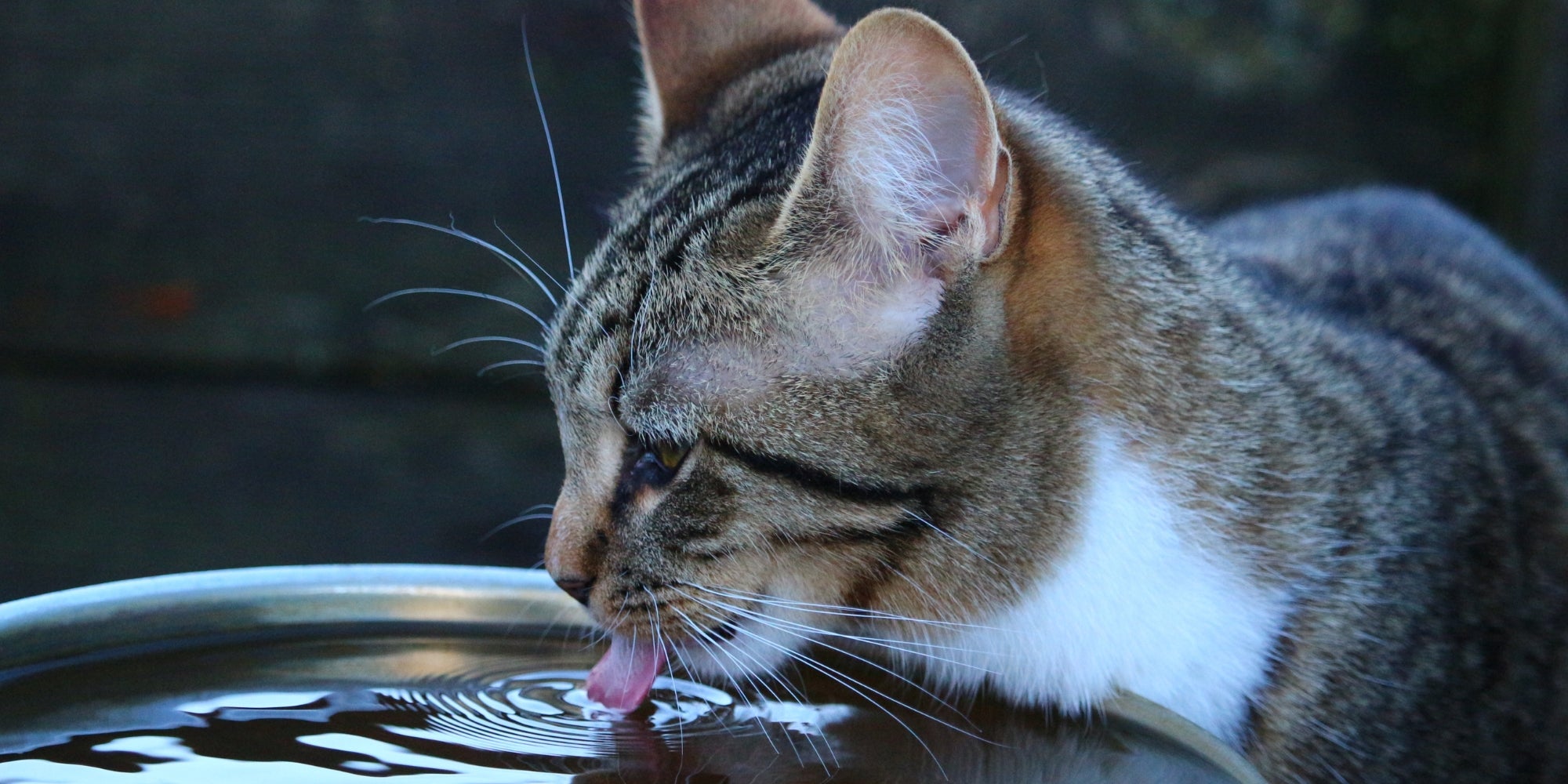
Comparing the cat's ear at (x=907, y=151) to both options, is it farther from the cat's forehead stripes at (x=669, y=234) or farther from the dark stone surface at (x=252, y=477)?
the dark stone surface at (x=252, y=477)

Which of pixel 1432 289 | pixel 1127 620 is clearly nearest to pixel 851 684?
pixel 1127 620

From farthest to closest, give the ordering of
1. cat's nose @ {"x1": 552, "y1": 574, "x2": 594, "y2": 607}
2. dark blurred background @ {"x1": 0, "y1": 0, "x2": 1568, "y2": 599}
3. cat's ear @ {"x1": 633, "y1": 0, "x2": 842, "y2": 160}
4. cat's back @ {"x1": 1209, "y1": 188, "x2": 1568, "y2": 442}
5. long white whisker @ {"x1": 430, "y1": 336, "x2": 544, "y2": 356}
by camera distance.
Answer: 1. dark blurred background @ {"x1": 0, "y1": 0, "x2": 1568, "y2": 599}
2. cat's back @ {"x1": 1209, "y1": 188, "x2": 1568, "y2": 442}
3. cat's ear @ {"x1": 633, "y1": 0, "x2": 842, "y2": 160}
4. long white whisker @ {"x1": 430, "y1": 336, "x2": 544, "y2": 356}
5. cat's nose @ {"x1": 552, "y1": 574, "x2": 594, "y2": 607}

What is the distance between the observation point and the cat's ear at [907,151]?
1119 mm

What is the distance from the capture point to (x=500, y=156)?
9.58ft

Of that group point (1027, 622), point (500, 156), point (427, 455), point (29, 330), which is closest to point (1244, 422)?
point (1027, 622)

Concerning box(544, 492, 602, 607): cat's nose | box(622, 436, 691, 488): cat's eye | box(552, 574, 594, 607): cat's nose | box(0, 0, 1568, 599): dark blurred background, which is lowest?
box(552, 574, 594, 607): cat's nose

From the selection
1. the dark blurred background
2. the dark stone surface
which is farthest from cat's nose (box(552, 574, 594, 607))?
the dark stone surface

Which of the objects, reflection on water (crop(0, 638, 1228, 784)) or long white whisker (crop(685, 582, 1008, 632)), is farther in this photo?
long white whisker (crop(685, 582, 1008, 632))

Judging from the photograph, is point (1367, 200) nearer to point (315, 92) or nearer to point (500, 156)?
point (500, 156)

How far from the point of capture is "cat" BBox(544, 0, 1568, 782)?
1.23 m

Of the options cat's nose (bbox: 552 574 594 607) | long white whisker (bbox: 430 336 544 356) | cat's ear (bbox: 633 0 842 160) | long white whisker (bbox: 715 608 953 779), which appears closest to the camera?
long white whisker (bbox: 715 608 953 779)

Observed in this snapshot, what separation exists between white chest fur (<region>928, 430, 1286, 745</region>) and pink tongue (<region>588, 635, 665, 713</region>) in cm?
30

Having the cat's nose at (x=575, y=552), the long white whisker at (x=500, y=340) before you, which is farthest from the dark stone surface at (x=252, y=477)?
the cat's nose at (x=575, y=552)

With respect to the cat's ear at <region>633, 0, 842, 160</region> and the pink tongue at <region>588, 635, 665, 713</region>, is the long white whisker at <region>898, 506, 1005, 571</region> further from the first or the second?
the cat's ear at <region>633, 0, 842, 160</region>
